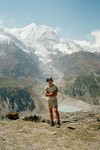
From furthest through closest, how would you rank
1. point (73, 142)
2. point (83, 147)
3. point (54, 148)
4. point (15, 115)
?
point (15, 115)
point (73, 142)
point (83, 147)
point (54, 148)

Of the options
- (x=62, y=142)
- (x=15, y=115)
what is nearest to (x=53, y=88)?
(x=62, y=142)

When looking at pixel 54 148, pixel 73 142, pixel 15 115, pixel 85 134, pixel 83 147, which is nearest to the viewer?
pixel 54 148

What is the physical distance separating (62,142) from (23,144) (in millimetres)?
3205

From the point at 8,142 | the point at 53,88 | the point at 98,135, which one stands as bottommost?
the point at 98,135

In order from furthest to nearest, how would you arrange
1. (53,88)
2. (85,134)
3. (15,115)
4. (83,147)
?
1. (15,115)
2. (53,88)
3. (85,134)
4. (83,147)

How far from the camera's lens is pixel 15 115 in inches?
995

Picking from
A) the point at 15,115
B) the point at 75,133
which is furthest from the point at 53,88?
the point at 15,115

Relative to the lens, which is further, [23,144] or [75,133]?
[75,133]

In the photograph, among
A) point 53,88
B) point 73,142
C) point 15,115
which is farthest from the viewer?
point 15,115

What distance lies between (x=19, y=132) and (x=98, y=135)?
25.4ft

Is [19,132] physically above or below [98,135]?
above

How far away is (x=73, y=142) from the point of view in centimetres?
1349

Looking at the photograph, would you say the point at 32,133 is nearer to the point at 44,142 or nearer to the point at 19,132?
the point at 19,132

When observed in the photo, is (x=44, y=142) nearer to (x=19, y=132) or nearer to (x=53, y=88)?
(x=19, y=132)
